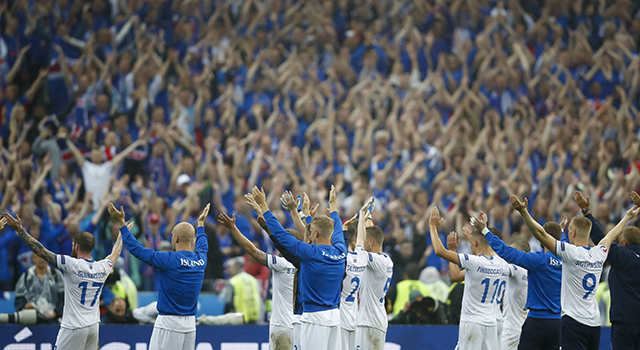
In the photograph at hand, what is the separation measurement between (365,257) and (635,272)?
3420 millimetres

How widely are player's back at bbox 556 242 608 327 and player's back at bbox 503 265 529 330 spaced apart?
794 mm

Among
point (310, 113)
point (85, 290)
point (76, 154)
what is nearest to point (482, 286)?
point (85, 290)

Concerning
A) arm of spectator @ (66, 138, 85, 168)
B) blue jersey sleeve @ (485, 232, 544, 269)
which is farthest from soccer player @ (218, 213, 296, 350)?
arm of spectator @ (66, 138, 85, 168)

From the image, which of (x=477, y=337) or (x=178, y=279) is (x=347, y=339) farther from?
(x=178, y=279)

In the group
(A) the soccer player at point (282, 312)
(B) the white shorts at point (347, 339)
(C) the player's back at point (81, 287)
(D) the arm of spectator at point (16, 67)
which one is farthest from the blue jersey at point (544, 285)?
(D) the arm of spectator at point (16, 67)

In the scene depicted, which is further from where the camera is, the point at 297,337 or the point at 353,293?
the point at 353,293

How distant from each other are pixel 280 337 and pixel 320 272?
198 centimetres

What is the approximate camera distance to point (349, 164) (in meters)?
15.6

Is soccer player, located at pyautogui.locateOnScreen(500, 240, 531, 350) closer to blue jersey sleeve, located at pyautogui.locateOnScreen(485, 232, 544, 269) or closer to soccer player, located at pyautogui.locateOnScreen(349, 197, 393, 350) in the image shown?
blue jersey sleeve, located at pyautogui.locateOnScreen(485, 232, 544, 269)

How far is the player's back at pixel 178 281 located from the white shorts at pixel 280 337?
5.14 feet

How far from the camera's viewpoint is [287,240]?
740cm

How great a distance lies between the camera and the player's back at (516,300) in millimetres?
9641

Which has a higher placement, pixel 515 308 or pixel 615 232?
pixel 615 232

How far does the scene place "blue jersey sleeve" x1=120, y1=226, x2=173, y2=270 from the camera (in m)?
7.61
